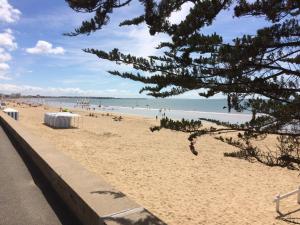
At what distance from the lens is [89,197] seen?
3656 millimetres

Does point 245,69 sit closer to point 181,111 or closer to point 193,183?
point 193,183

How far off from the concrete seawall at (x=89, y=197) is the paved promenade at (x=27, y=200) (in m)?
0.12

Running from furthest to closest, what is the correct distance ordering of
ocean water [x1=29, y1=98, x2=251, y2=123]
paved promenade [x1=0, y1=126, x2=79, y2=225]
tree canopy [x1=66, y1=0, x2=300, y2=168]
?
ocean water [x1=29, y1=98, x2=251, y2=123] → paved promenade [x1=0, y1=126, x2=79, y2=225] → tree canopy [x1=66, y1=0, x2=300, y2=168]

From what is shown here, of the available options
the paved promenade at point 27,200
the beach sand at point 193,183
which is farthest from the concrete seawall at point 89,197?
the beach sand at point 193,183

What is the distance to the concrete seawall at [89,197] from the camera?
3.20 meters

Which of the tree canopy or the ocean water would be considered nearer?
the tree canopy

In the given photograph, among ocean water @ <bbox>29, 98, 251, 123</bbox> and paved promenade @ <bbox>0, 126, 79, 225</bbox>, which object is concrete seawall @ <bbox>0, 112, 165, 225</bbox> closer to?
paved promenade @ <bbox>0, 126, 79, 225</bbox>

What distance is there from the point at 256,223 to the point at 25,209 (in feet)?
11.8

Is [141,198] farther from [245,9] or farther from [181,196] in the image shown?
[245,9]

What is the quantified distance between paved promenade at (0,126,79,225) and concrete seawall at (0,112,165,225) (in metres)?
0.12

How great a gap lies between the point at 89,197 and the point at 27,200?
3.72 ft

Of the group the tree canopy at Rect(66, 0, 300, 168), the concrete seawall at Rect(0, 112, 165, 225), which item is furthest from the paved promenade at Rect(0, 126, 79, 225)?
the tree canopy at Rect(66, 0, 300, 168)

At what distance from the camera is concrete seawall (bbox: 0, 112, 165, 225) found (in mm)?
3197

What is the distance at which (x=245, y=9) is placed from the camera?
2.61m
